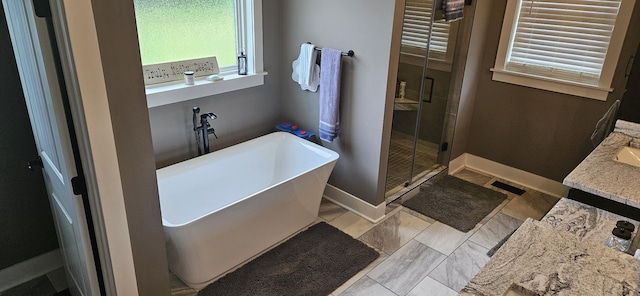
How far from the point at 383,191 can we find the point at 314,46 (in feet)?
3.89

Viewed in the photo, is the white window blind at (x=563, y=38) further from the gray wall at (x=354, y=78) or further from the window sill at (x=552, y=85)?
the gray wall at (x=354, y=78)

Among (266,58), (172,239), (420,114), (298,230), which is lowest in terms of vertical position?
(298,230)

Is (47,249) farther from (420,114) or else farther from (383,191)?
(420,114)

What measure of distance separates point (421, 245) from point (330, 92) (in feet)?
4.07

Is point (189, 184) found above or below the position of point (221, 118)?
below

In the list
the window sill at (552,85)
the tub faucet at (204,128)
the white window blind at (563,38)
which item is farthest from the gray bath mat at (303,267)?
the white window blind at (563,38)

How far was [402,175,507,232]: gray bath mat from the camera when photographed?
332 cm

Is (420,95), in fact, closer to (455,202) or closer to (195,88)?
(455,202)

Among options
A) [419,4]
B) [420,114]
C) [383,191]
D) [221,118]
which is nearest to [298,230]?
[383,191]

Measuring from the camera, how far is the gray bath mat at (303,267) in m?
2.52

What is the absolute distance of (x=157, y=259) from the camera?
1.87 meters

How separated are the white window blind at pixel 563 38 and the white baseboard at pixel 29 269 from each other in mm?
3635

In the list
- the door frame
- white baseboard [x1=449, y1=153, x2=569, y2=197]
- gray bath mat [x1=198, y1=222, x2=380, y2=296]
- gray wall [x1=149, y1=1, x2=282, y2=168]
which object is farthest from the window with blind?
the door frame

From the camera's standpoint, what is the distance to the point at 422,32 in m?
3.26
